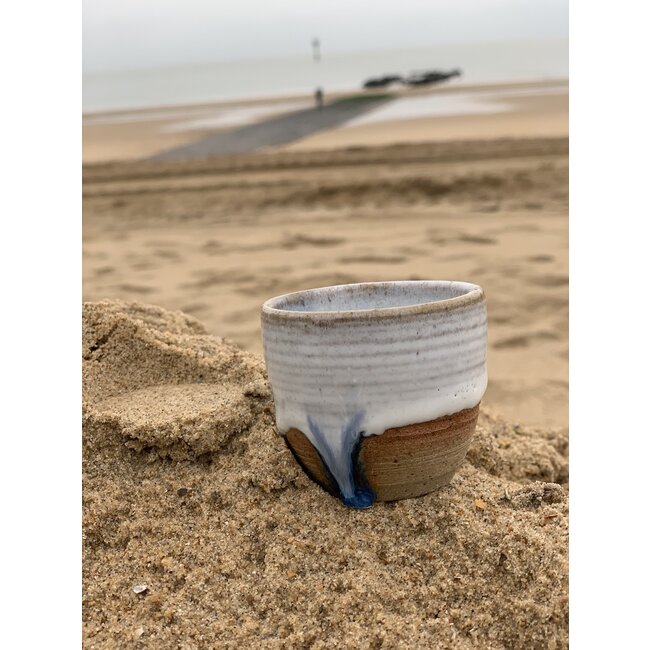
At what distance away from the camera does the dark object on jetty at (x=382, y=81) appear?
2670 cm

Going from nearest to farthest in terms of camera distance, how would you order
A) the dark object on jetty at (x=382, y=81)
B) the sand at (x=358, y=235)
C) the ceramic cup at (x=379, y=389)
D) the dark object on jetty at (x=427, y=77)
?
the ceramic cup at (x=379, y=389) < the sand at (x=358, y=235) < the dark object on jetty at (x=427, y=77) < the dark object on jetty at (x=382, y=81)

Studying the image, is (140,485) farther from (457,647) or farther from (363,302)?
(457,647)

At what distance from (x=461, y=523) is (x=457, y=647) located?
0.31 meters

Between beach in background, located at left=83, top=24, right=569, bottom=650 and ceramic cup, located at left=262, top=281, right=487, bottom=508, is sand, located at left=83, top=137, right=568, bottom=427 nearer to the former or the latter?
beach in background, located at left=83, top=24, right=569, bottom=650

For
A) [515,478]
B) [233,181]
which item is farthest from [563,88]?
[515,478]

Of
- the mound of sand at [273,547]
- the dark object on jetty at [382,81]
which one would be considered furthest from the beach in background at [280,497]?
the dark object on jetty at [382,81]

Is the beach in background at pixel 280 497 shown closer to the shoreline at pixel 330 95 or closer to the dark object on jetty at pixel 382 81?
the shoreline at pixel 330 95

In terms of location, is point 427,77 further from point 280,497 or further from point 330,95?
point 280,497

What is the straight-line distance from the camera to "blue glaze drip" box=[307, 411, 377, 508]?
1759mm

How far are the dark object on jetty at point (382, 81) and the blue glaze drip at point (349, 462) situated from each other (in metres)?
26.2

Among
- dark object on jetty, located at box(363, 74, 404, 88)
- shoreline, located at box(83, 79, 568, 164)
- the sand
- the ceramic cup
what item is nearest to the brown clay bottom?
the ceramic cup

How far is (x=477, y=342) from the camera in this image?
1.81 m

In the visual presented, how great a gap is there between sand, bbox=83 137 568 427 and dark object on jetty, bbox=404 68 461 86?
1757cm

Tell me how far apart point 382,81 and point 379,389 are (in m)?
26.4
